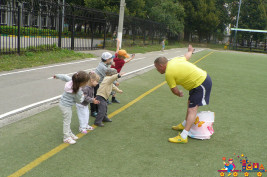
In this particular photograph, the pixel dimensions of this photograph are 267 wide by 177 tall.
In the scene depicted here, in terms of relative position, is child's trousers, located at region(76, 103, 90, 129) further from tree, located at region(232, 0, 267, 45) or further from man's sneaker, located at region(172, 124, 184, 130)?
tree, located at region(232, 0, 267, 45)

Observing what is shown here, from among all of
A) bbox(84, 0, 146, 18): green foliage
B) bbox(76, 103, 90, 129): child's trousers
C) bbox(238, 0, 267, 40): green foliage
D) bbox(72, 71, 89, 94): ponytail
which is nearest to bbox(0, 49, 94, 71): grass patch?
bbox(76, 103, 90, 129): child's trousers

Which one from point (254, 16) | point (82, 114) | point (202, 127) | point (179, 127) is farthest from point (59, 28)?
point (254, 16)

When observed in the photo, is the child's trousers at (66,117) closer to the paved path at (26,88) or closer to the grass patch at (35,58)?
the paved path at (26,88)

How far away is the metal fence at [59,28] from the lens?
44.3 ft

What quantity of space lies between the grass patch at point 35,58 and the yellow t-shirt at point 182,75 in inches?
303

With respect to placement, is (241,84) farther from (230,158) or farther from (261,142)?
(230,158)

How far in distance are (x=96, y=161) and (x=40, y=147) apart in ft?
3.22

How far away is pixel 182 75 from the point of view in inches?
177

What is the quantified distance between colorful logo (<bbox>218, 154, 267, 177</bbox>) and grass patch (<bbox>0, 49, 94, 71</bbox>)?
8.77 metres

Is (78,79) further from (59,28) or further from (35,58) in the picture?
(59,28)

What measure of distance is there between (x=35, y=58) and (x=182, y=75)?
9739mm

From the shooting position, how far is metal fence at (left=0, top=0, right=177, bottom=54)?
44.3 feet

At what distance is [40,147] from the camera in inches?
166

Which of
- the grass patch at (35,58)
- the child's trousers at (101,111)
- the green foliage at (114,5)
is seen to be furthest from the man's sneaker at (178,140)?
the green foliage at (114,5)
